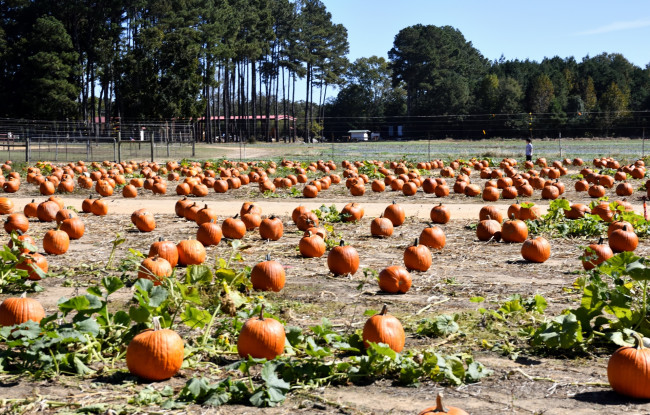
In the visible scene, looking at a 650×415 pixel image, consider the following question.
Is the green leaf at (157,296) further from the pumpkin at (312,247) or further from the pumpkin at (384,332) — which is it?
the pumpkin at (312,247)

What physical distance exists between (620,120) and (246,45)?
132ft

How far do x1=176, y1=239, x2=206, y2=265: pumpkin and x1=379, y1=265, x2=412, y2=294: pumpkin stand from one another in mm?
2218

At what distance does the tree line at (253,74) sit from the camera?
6091cm

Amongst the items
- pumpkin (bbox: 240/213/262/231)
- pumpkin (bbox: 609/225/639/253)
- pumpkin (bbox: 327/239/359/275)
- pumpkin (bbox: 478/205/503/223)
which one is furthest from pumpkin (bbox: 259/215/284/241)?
pumpkin (bbox: 609/225/639/253)

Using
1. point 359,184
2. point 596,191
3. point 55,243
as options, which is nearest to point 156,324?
point 55,243

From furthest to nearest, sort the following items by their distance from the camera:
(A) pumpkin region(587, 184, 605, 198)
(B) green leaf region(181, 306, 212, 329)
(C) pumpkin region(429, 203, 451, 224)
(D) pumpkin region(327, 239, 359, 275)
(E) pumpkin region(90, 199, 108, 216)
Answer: (A) pumpkin region(587, 184, 605, 198)
(E) pumpkin region(90, 199, 108, 216)
(C) pumpkin region(429, 203, 451, 224)
(D) pumpkin region(327, 239, 359, 275)
(B) green leaf region(181, 306, 212, 329)

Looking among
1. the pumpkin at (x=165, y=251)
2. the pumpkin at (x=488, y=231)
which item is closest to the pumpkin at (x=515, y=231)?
the pumpkin at (x=488, y=231)

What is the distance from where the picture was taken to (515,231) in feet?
31.1

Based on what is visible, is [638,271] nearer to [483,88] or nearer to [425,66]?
[483,88]

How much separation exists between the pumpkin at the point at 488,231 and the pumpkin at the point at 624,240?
1.75m

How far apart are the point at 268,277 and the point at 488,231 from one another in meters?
4.26

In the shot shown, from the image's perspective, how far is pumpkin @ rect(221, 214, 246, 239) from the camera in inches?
389

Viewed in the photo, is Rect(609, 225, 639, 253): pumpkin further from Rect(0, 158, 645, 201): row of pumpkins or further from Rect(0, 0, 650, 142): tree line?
Rect(0, 0, 650, 142): tree line

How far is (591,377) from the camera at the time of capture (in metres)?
4.36
